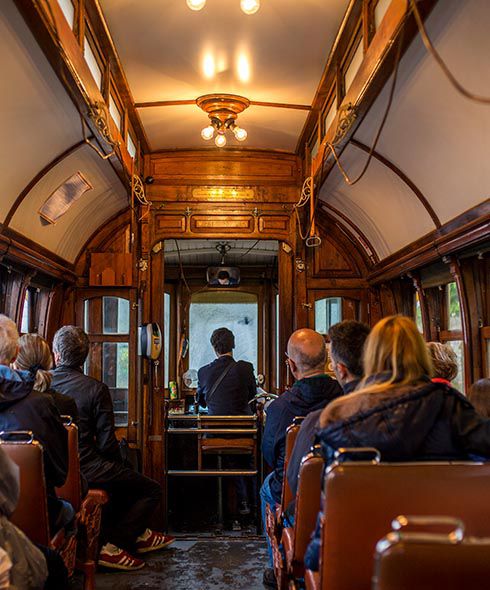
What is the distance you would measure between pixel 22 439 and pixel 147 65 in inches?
112

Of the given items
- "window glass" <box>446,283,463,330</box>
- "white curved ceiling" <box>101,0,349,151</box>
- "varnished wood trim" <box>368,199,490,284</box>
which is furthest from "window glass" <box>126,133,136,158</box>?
"window glass" <box>446,283,463,330</box>

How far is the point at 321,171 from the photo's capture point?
595 cm

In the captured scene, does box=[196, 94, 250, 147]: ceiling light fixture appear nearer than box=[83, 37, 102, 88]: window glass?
No

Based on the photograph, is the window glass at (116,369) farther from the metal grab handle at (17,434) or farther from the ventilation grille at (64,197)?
the metal grab handle at (17,434)

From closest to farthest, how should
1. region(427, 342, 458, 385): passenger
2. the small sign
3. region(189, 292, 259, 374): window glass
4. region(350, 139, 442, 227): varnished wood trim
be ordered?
region(427, 342, 458, 385): passenger
region(350, 139, 442, 227): varnished wood trim
the small sign
region(189, 292, 259, 374): window glass

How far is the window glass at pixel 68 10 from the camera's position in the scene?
11.8 ft

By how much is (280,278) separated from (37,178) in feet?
9.72

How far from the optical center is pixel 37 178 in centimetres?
510

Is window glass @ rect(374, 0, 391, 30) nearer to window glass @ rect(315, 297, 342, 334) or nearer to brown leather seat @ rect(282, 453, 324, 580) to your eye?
brown leather seat @ rect(282, 453, 324, 580)

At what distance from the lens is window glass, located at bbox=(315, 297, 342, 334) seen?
7.55m

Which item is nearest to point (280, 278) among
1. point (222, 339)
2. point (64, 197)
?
point (222, 339)

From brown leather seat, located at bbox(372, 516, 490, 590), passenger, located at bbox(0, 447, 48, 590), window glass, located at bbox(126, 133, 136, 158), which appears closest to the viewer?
brown leather seat, located at bbox(372, 516, 490, 590)

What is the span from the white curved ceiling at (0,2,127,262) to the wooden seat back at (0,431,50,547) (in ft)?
6.10

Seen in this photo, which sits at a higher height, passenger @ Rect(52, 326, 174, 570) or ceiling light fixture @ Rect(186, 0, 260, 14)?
ceiling light fixture @ Rect(186, 0, 260, 14)
